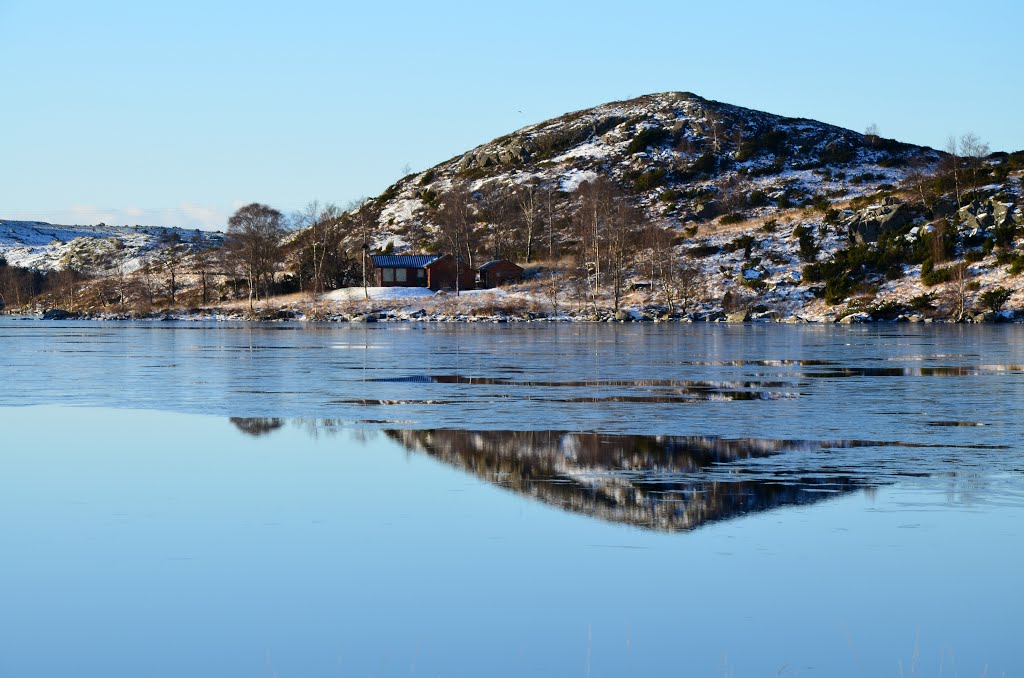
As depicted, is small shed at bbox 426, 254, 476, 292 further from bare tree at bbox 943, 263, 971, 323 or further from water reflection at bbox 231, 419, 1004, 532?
water reflection at bbox 231, 419, 1004, 532

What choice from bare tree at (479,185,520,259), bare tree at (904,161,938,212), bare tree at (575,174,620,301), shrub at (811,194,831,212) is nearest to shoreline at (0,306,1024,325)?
bare tree at (575,174,620,301)

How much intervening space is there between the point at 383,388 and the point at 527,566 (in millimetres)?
18860

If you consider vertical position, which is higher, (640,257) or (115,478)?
(640,257)

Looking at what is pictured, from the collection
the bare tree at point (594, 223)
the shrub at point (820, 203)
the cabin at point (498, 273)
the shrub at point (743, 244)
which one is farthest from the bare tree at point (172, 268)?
the shrub at point (820, 203)

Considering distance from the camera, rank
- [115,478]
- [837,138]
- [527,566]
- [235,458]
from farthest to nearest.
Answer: [837,138] → [235,458] → [115,478] → [527,566]

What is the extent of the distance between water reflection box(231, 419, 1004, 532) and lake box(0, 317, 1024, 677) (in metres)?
0.08

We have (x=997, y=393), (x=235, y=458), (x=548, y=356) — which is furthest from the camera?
(x=548, y=356)

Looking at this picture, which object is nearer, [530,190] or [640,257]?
[640,257]

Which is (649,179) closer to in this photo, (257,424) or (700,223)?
(700,223)

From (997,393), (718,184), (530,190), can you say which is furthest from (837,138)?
(997,393)

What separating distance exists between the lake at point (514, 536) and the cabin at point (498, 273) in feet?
310

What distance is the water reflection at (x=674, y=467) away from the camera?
1288cm

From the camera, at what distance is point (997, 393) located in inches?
1024

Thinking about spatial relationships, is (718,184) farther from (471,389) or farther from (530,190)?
(471,389)
